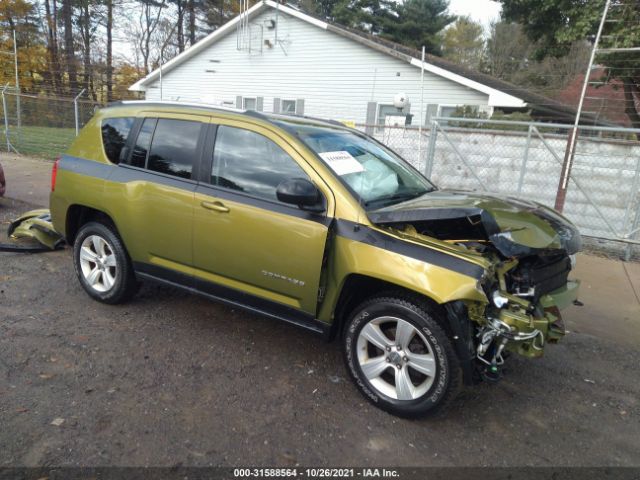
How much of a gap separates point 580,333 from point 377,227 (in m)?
2.76

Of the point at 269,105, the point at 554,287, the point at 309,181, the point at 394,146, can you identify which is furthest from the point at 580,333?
the point at 269,105

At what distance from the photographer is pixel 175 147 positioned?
3781mm

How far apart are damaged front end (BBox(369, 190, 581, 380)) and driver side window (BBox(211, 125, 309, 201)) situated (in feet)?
2.47

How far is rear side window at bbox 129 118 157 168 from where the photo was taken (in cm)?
395

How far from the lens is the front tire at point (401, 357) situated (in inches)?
109

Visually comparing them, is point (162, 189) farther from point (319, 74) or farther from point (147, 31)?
point (147, 31)

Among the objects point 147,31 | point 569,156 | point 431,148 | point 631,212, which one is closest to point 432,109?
point 431,148

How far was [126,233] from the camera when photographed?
13.0 feet

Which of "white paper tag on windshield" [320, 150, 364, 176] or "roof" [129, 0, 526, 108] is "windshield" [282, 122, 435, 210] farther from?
"roof" [129, 0, 526, 108]

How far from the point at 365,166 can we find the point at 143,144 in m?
1.90

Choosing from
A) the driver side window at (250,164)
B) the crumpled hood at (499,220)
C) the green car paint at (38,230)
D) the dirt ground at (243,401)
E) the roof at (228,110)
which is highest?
the roof at (228,110)

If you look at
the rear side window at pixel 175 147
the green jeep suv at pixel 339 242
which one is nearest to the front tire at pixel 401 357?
the green jeep suv at pixel 339 242

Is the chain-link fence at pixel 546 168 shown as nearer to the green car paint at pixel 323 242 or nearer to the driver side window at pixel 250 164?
the green car paint at pixel 323 242

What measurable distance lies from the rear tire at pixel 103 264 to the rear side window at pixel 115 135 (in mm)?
640
